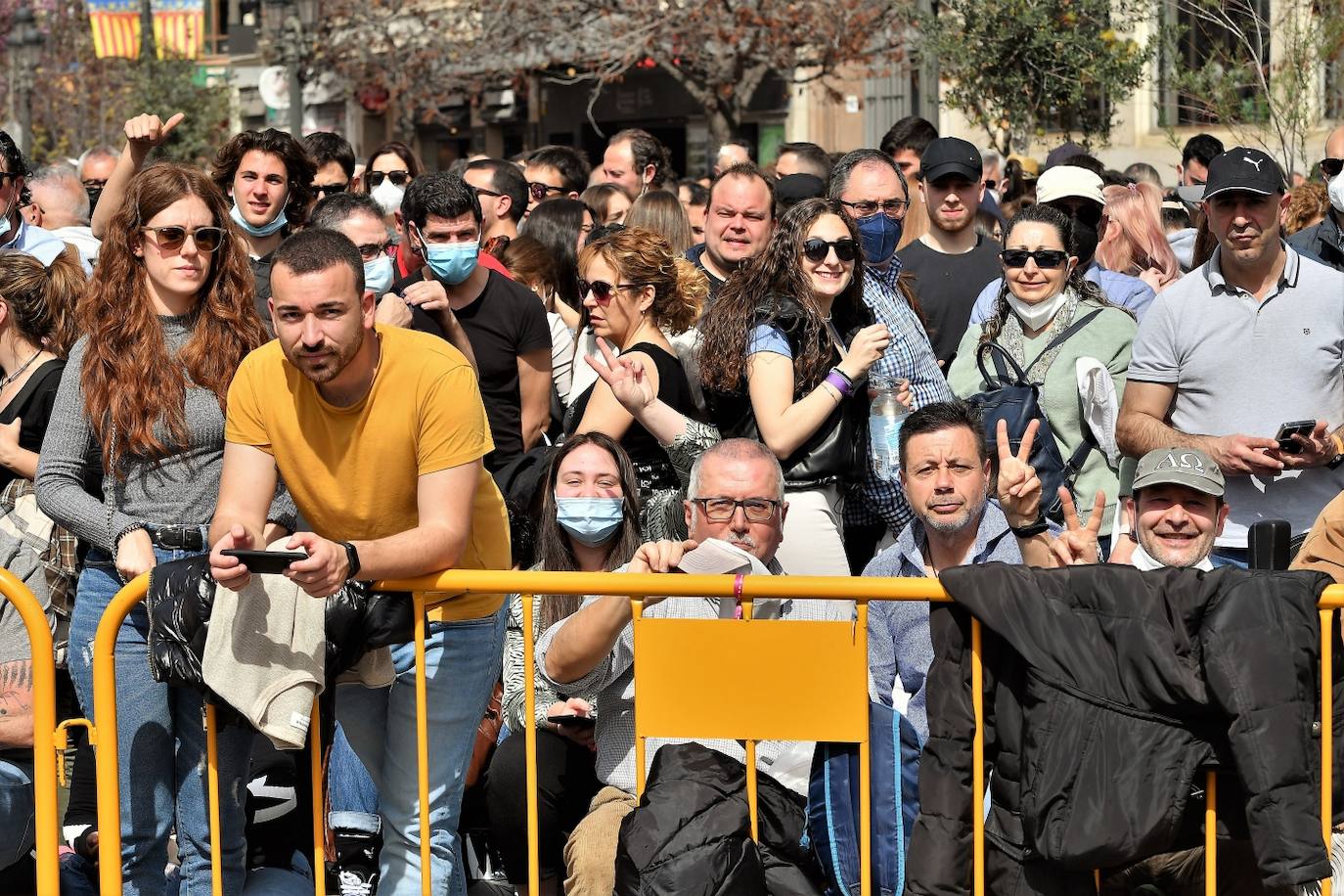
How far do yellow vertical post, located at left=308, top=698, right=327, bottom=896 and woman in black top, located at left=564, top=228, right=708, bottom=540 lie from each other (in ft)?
4.88

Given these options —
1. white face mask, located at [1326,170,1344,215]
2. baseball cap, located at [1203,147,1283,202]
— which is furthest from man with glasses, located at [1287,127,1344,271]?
baseball cap, located at [1203,147,1283,202]

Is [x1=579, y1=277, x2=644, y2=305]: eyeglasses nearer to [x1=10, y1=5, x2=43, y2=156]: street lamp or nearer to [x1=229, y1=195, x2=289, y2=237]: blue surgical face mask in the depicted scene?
[x1=229, y1=195, x2=289, y2=237]: blue surgical face mask

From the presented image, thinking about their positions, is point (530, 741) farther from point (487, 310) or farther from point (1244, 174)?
point (1244, 174)

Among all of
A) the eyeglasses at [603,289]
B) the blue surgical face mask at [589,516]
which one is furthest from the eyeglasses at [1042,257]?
the blue surgical face mask at [589,516]

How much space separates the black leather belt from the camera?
436cm

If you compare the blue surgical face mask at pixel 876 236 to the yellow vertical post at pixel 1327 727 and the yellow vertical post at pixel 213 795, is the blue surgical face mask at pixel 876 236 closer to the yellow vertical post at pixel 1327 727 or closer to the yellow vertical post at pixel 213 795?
the yellow vertical post at pixel 1327 727

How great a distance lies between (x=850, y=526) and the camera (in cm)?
564

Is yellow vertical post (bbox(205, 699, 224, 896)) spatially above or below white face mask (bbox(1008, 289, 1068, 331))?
below

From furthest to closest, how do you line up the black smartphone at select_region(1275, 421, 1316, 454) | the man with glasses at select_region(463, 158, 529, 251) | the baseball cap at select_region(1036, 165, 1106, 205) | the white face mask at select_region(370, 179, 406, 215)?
the white face mask at select_region(370, 179, 406, 215) < the man with glasses at select_region(463, 158, 529, 251) < the baseball cap at select_region(1036, 165, 1106, 205) < the black smartphone at select_region(1275, 421, 1316, 454)

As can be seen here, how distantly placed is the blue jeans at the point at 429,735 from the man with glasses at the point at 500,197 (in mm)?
4070

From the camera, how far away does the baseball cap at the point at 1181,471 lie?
4.63 metres

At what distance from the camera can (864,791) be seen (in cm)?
413

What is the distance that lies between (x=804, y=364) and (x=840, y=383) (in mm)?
182

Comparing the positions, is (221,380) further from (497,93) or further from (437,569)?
(497,93)
